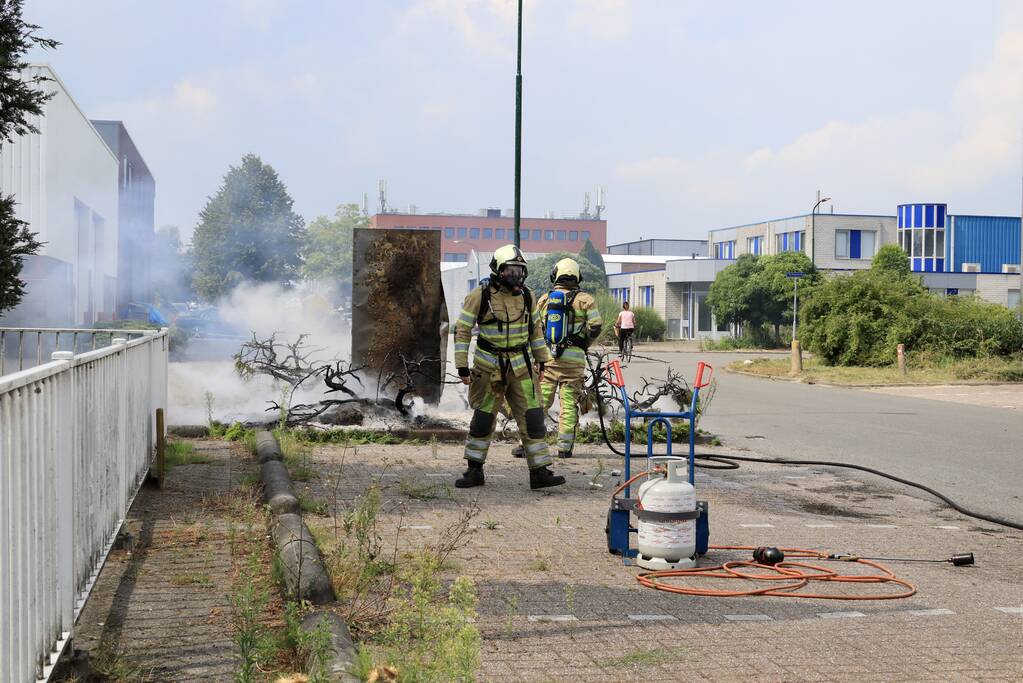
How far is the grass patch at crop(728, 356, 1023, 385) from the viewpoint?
1019 inches

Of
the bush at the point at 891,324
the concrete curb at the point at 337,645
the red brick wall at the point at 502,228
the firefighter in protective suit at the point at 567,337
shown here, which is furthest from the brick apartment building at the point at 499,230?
the concrete curb at the point at 337,645

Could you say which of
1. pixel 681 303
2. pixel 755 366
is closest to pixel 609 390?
Answer: pixel 755 366

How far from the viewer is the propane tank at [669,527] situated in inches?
243

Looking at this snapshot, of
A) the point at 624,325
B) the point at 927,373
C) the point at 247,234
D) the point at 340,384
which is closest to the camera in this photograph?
the point at 340,384

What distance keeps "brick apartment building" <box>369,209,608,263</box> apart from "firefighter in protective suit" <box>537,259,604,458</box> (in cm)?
12463

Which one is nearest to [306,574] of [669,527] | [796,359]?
[669,527]

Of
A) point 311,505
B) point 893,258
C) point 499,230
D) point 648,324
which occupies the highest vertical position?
point 499,230

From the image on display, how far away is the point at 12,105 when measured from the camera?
1151cm

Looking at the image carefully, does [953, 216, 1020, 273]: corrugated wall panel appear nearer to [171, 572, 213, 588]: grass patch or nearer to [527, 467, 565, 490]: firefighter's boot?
Result: [527, 467, 565, 490]: firefighter's boot

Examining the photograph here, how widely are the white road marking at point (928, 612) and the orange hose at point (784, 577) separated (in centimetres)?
23

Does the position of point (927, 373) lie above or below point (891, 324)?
below

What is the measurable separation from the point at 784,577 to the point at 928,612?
0.80 meters

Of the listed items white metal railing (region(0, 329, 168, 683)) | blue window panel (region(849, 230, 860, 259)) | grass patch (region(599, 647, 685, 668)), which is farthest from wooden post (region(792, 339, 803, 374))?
blue window panel (region(849, 230, 860, 259))

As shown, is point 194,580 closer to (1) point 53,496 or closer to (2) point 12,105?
(1) point 53,496
